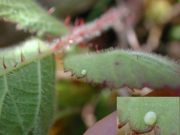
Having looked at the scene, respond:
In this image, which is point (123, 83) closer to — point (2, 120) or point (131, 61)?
point (131, 61)

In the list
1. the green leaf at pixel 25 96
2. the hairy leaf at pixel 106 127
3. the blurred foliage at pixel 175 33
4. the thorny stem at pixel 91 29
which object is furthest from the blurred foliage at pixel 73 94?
the hairy leaf at pixel 106 127

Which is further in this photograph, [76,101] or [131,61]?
[76,101]

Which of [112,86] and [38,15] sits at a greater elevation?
[38,15]

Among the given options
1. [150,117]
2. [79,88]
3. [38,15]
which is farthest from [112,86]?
[79,88]

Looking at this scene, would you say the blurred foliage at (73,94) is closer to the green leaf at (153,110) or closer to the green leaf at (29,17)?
the green leaf at (29,17)

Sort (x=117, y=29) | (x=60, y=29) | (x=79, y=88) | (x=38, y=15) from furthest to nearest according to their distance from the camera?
→ 1. (x=117, y=29)
2. (x=79, y=88)
3. (x=60, y=29)
4. (x=38, y=15)

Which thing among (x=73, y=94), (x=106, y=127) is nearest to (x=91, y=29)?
(x=73, y=94)
